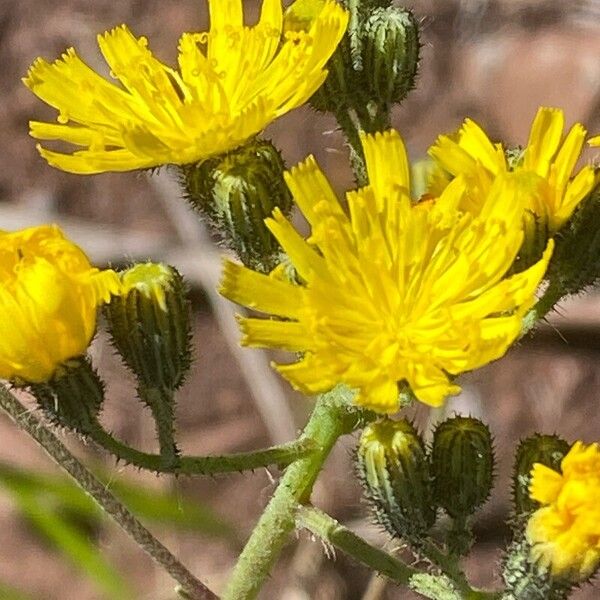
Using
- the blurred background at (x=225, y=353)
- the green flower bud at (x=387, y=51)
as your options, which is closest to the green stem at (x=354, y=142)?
the green flower bud at (x=387, y=51)

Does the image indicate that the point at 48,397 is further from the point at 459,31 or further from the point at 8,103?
the point at 459,31

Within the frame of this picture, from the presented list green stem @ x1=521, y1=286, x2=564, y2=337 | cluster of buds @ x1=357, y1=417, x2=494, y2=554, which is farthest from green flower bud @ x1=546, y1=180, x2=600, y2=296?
cluster of buds @ x1=357, y1=417, x2=494, y2=554

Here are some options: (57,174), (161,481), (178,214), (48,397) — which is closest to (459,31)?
(178,214)

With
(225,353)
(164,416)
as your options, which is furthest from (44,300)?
(225,353)

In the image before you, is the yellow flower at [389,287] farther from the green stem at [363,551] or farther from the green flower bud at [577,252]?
the green stem at [363,551]

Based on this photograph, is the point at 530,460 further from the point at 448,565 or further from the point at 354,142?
the point at 354,142

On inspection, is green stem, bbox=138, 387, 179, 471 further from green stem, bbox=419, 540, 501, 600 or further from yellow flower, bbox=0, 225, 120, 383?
green stem, bbox=419, 540, 501, 600
